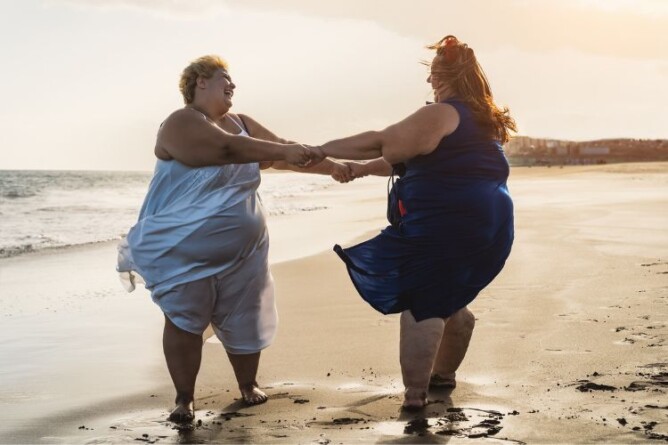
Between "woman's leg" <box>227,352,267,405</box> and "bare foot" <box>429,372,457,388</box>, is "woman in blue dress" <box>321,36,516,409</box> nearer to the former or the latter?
"bare foot" <box>429,372,457,388</box>

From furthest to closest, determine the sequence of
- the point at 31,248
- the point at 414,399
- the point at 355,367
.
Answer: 1. the point at 31,248
2. the point at 355,367
3. the point at 414,399

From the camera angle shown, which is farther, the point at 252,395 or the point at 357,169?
the point at 357,169

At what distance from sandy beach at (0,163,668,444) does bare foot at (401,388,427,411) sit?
56 millimetres

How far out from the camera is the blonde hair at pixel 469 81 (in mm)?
4520

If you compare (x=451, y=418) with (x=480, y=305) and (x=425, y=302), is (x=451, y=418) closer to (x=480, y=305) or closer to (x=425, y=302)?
(x=425, y=302)

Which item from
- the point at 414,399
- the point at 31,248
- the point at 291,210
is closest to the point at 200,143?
the point at 414,399

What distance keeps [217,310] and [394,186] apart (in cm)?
109

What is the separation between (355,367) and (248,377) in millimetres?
756

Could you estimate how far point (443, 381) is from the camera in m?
4.75

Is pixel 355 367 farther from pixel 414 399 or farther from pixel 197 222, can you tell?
pixel 197 222

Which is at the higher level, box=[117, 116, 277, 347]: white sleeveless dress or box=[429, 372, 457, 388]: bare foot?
box=[117, 116, 277, 347]: white sleeveless dress

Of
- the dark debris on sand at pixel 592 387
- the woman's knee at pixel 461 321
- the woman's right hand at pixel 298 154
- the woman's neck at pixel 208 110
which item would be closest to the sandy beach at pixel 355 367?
the dark debris on sand at pixel 592 387

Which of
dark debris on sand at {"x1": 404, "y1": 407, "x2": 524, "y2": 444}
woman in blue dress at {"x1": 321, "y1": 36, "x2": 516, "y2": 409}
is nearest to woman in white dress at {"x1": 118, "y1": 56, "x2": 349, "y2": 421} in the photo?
woman in blue dress at {"x1": 321, "y1": 36, "x2": 516, "y2": 409}

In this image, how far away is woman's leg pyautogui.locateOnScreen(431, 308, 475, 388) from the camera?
475 centimetres
